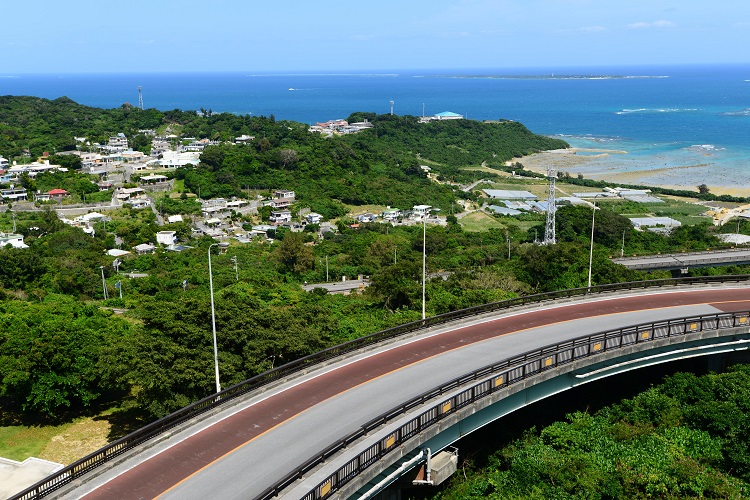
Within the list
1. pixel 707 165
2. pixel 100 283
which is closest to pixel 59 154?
pixel 100 283

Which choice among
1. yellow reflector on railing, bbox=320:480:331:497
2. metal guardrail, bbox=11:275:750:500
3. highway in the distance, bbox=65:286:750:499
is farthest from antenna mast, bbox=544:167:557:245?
yellow reflector on railing, bbox=320:480:331:497

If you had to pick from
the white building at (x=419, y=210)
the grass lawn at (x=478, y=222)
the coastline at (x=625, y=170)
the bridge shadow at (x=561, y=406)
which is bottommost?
the grass lawn at (x=478, y=222)

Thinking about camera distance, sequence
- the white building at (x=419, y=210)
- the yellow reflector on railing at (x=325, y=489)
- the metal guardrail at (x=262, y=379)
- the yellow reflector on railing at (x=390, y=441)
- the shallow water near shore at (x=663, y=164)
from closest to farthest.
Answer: the yellow reflector on railing at (x=325, y=489), the metal guardrail at (x=262, y=379), the yellow reflector on railing at (x=390, y=441), the white building at (x=419, y=210), the shallow water near shore at (x=663, y=164)

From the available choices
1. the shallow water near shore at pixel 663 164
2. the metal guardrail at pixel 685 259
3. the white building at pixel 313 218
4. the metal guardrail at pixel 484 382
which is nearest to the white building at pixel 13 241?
the white building at pixel 313 218

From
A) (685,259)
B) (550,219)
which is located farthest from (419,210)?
(685,259)

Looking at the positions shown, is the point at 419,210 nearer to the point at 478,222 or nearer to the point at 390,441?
the point at 478,222

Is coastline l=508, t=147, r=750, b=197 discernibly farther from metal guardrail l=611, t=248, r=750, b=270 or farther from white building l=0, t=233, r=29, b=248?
white building l=0, t=233, r=29, b=248

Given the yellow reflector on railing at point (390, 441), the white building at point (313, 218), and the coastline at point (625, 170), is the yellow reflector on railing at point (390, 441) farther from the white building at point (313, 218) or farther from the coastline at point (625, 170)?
the coastline at point (625, 170)

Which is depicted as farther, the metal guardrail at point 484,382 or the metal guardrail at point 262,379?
the metal guardrail at point 262,379
